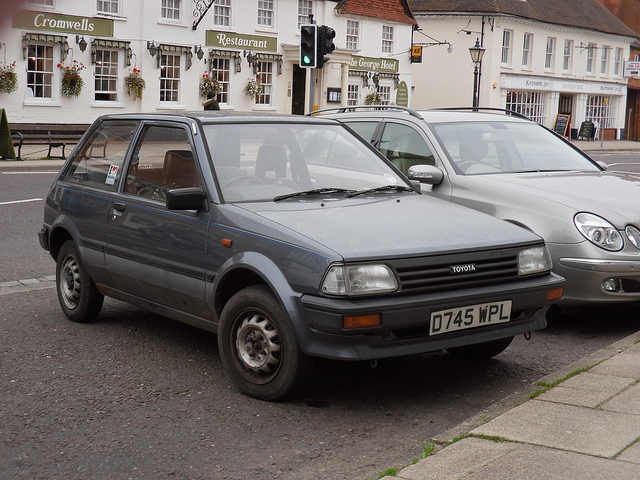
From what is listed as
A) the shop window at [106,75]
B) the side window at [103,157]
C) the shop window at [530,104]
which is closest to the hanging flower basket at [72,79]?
the shop window at [106,75]

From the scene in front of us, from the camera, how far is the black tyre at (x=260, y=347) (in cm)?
421

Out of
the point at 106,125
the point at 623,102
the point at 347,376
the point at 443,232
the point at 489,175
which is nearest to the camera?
the point at 443,232

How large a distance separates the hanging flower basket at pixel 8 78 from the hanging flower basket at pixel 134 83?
4.09 metres

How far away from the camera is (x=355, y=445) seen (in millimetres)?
3834

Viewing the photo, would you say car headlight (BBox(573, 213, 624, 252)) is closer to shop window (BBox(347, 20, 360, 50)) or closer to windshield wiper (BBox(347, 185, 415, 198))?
windshield wiper (BBox(347, 185, 415, 198))

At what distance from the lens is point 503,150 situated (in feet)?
24.4

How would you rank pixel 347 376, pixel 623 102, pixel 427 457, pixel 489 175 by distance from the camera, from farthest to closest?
pixel 623 102
pixel 489 175
pixel 347 376
pixel 427 457

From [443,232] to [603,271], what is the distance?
6.19ft

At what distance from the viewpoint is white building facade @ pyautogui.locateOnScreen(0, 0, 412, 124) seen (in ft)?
85.8

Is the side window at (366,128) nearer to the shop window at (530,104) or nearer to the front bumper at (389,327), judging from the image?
the front bumper at (389,327)

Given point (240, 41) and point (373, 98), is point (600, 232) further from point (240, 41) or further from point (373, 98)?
point (373, 98)

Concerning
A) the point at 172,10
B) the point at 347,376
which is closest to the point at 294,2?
the point at 172,10

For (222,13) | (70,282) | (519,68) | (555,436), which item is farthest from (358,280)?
(519,68)

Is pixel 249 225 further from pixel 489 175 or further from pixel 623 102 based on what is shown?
pixel 623 102
